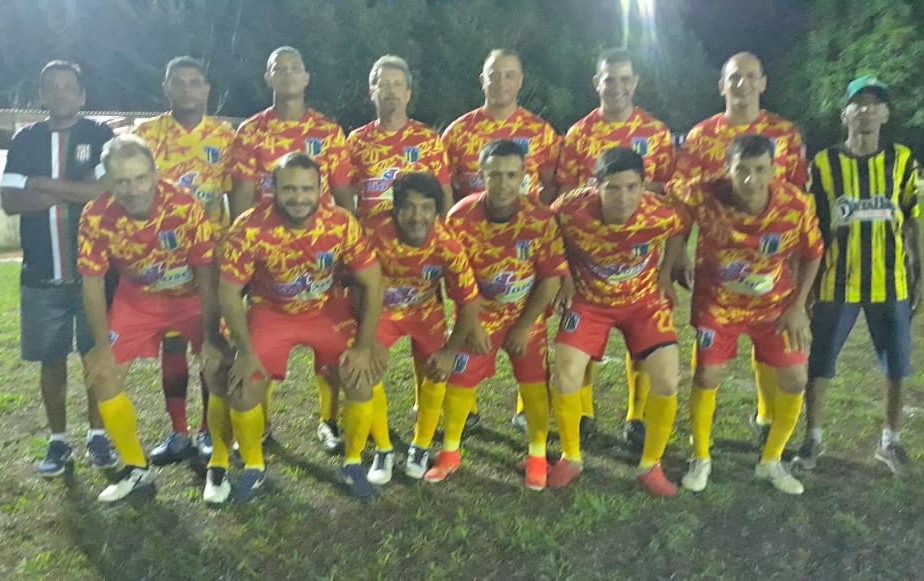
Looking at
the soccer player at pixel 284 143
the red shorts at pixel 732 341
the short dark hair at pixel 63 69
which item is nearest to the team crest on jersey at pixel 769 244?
the red shorts at pixel 732 341

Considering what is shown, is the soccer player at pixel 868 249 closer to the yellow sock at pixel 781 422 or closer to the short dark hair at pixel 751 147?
the yellow sock at pixel 781 422

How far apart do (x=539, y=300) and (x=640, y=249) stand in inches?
19.7

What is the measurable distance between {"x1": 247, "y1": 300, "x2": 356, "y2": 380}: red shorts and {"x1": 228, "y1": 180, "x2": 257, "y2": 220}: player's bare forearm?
640 mm

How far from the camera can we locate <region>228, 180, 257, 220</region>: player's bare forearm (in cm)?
380

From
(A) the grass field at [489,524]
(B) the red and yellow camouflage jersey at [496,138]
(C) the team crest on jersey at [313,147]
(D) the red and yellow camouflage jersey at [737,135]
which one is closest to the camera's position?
(A) the grass field at [489,524]

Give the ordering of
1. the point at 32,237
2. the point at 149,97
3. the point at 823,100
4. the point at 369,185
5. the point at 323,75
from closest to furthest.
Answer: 1. the point at 32,237
2. the point at 369,185
3. the point at 149,97
4. the point at 323,75
5. the point at 823,100

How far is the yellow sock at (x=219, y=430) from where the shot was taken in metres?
3.45

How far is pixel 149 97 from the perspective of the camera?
64.1 feet

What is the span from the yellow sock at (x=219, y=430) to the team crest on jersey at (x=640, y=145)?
2325mm

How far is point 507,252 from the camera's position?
136 inches

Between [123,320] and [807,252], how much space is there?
3.04 meters

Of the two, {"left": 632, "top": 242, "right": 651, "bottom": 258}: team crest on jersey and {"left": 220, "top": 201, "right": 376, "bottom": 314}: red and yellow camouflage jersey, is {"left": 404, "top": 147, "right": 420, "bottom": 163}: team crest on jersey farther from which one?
{"left": 632, "top": 242, "right": 651, "bottom": 258}: team crest on jersey

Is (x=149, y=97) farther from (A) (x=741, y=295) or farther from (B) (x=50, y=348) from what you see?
(A) (x=741, y=295)

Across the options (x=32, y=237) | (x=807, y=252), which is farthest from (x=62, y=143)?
(x=807, y=252)
